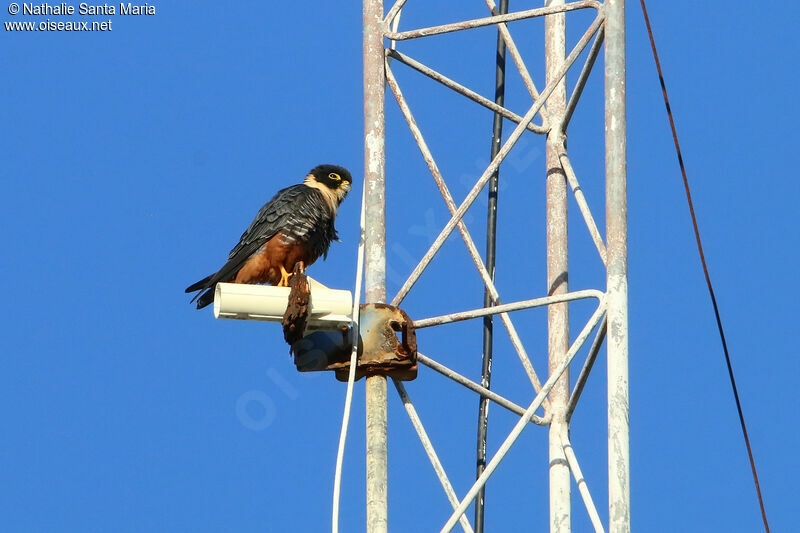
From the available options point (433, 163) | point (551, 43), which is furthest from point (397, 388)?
point (551, 43)

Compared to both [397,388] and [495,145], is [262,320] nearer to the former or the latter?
[397,388]

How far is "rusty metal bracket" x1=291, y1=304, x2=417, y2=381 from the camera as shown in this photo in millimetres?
5816

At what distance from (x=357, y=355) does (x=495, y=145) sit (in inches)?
72.2

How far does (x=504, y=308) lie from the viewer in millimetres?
5910

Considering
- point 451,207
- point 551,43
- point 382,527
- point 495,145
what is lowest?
point 382,527

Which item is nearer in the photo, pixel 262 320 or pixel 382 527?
pixel 382 527

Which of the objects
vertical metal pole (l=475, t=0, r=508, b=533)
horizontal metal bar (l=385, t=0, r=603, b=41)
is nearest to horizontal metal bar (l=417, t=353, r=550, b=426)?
vertical metal pole (l=475, t=0, r=508, b=533)

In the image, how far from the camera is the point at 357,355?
5.86 metres

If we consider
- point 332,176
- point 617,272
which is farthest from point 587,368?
point 332,176

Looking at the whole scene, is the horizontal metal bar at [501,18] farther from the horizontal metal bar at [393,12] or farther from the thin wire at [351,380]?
the thin wire at [351,380]

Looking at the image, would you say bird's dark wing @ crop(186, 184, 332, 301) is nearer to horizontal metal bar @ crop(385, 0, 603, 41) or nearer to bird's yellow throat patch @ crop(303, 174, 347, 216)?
bird's yellow throat patch @ crop(303, 174, 347, 216)

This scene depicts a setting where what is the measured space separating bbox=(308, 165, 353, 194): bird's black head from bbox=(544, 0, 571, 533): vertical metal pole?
2.04 metres

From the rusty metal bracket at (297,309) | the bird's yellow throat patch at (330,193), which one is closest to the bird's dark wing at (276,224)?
the bird's yellow throat patch at (330,193)

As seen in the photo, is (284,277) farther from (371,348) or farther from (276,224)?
(371,348)
